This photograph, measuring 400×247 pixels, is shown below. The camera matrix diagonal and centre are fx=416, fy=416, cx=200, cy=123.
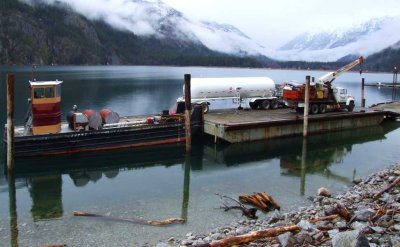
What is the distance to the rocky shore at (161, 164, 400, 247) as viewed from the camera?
10.2 m

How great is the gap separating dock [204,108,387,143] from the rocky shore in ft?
37.8

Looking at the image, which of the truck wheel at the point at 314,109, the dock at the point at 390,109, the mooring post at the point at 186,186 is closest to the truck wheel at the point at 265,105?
the truck wheel at the point at 314,109

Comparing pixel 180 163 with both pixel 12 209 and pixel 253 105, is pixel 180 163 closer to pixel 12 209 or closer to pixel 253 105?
pixel 12 209

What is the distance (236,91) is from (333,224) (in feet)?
84.4

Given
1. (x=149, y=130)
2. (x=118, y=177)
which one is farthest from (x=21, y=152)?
(x=149, y=130)

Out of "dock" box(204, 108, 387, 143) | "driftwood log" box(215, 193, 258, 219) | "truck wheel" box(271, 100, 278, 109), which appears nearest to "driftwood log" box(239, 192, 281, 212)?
"driftwood log" box(215, 193, 258, 219)

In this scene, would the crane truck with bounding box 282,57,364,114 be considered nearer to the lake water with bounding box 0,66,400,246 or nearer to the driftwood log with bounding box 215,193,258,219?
the lake water with bounding box 0,66,400,246

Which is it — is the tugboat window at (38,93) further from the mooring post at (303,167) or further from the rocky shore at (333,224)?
the mooring post at (303,167)

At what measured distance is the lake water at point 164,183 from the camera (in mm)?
15570

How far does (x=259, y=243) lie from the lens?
38.3ft

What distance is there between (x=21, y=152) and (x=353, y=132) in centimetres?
2799

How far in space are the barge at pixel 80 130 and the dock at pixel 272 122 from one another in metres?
2.31

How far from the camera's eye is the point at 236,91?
37.8 meters

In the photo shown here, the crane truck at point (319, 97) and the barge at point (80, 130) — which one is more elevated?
the crane truck at point (319, 97)
